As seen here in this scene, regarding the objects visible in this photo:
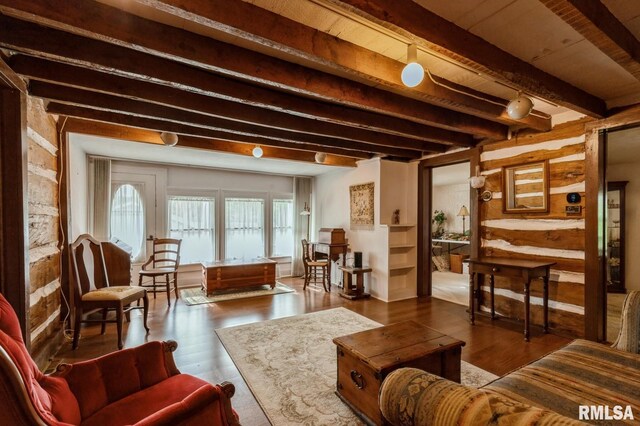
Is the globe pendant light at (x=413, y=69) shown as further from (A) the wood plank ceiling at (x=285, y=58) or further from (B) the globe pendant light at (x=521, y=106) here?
(B) the globe pendant light at (x=521, y=106)

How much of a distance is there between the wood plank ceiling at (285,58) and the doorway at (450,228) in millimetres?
3432

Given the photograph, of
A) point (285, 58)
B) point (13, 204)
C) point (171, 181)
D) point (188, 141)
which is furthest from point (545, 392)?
point (171, 181)

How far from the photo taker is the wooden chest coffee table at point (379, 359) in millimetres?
1772

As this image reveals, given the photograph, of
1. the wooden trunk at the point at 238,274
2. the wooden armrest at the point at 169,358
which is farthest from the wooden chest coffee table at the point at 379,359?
the wooden trunk at the point at 238,274

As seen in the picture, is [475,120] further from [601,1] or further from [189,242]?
[189,242]

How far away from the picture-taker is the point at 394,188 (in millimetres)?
4973

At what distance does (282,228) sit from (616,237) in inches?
246

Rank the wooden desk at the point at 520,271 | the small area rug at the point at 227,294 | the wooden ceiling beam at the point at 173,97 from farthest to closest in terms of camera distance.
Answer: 1. the small area rug at the point at 227,294
2. the wooden desk at the point at 520,271
3. the wooden ceiling beam at the point at 173,97

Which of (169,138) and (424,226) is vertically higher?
(169,138)

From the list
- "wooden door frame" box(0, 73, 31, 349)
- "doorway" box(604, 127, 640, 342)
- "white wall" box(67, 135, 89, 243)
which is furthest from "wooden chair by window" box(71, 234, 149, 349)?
"doorway" box(604, 127, 640, 342)

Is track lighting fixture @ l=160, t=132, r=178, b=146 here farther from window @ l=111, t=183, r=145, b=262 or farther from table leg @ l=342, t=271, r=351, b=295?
table leg @ l=342, t=271, r=351, b=295

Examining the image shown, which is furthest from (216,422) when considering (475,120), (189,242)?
(189,242)

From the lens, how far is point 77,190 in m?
3.88

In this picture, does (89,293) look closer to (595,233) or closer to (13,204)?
(13,204)
